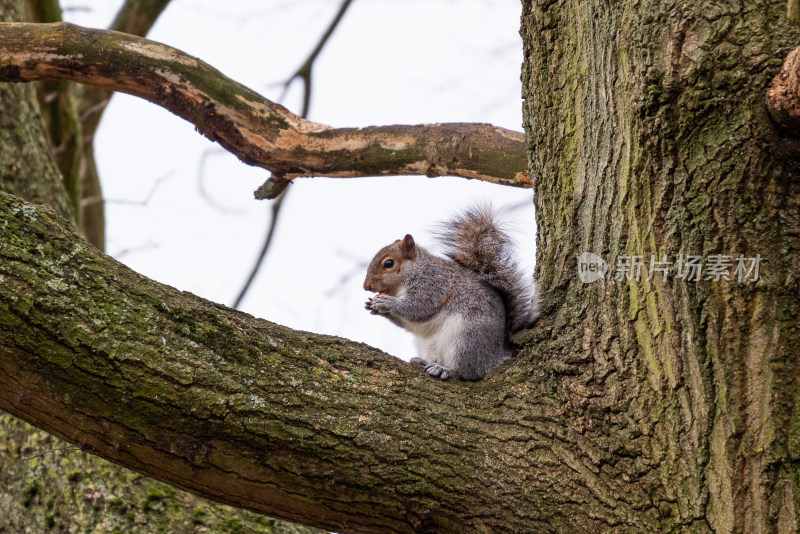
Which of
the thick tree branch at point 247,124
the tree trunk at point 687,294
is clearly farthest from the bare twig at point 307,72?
the tree trunk at point 687,294

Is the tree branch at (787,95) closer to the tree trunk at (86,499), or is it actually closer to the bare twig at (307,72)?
the tree trunk at (86,499)

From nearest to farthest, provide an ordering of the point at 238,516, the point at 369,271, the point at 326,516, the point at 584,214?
the point at 326,516
the point at 584,214
the point at 238,516
the point at 369,271

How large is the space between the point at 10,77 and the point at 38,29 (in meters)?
0.22

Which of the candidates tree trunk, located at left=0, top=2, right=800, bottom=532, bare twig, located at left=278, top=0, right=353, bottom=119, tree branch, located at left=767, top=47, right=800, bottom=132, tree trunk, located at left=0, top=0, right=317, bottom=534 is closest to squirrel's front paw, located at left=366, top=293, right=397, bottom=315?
tree trunk, located at left=0, top=0, right=317, bottom=534

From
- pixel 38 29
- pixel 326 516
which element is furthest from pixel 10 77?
pixel 326 516

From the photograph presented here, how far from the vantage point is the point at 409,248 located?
358cm

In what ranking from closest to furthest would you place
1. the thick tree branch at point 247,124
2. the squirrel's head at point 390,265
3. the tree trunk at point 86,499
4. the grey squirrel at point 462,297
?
the tree trunk at point 86,499, the grey squirrel at point 462,297, the thick tree branch at point 247,124, the squirrel's head at point 390,265

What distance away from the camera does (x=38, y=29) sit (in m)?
2.86

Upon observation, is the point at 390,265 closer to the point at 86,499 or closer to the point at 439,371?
the point at 439,371

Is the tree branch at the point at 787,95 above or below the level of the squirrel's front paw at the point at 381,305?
above

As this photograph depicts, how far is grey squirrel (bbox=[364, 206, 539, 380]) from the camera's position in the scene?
2730 mm

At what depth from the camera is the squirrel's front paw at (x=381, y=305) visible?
123 inches

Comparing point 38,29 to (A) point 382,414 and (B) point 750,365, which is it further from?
(B) point 750,365

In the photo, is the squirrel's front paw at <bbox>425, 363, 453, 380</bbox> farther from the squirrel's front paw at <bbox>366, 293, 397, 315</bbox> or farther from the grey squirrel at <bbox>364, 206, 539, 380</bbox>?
the squirrel's front paw at <bbox>366, 293, 397, 315</bbox>
